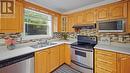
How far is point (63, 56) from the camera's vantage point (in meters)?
3.67

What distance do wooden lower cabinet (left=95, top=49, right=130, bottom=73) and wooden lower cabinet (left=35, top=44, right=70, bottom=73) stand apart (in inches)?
47.8

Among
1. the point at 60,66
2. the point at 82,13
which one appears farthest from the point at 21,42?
the point at 82,13

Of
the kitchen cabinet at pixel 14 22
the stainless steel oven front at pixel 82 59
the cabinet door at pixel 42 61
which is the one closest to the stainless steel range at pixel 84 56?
the stainless steel oven front at pixel 82 59

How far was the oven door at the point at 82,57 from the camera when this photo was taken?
2766mm

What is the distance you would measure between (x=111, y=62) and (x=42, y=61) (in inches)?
64.1

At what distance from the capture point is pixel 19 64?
185cm

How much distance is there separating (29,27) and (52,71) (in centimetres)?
153

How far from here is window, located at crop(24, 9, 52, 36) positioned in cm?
309

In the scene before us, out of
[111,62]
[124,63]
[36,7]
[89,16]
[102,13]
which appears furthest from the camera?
[89,16]

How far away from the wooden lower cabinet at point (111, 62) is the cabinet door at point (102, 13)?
36.5 inches

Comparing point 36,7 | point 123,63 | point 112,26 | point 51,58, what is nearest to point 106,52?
point 123,63

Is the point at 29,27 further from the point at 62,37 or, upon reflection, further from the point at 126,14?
the point at 126,14

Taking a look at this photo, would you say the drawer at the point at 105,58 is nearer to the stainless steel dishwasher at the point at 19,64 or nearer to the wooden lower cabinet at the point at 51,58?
the wooden lower cabinet at the point at 51,58

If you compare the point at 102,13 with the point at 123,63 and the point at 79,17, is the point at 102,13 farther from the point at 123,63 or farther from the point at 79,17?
the point at 123,63
